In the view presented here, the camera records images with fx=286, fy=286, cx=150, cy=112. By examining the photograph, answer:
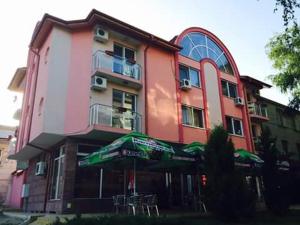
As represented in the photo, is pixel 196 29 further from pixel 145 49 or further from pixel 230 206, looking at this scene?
pixel 230 206

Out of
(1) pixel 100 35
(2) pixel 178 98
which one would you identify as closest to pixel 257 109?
(2) pixel 178 98

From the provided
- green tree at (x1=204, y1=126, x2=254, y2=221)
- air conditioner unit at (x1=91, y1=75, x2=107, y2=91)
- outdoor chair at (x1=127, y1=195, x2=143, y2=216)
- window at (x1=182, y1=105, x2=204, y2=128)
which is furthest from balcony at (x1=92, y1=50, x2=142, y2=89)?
green tree at (x1=204, y1=126, x2=254, y2=221)

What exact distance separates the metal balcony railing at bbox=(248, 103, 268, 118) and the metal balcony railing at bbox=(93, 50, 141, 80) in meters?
11.1

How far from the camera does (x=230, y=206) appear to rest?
946 centimetres

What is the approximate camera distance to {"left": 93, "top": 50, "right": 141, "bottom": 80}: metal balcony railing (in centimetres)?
1508

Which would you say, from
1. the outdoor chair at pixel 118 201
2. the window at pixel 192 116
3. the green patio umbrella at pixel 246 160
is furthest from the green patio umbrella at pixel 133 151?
the window at pixel 192 116

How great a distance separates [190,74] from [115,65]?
629cm

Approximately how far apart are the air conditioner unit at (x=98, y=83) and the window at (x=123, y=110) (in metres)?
1.22

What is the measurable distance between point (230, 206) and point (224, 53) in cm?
1597

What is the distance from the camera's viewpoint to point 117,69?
15.8 metres

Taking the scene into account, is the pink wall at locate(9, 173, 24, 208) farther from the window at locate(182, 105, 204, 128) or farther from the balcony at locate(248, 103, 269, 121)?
the balcony at locate(248, 103, 269, 121)

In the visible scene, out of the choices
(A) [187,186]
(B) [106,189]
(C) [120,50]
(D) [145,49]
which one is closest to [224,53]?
(D) [145,49]

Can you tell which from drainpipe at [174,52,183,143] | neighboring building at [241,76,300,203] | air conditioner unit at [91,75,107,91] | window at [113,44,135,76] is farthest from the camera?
neighboring building at [241,76,300,203]

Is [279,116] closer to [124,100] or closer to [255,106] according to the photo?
[255,106]
